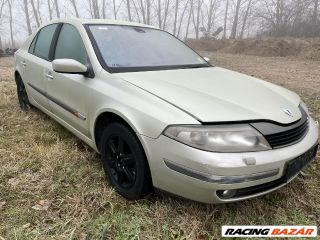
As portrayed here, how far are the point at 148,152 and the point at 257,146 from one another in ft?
2.30

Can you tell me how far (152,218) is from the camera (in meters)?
2.36

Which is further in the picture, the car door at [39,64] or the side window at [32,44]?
the side window at [32,44]

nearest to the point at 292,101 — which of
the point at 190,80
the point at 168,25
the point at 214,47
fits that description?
the point at 190,80

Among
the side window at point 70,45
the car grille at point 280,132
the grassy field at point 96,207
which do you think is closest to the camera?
the car grille at point 280,132

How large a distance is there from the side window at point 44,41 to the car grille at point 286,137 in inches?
105

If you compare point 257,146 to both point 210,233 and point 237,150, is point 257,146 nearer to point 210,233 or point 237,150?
point 237,150

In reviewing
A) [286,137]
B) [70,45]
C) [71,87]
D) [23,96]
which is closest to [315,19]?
[23,96]

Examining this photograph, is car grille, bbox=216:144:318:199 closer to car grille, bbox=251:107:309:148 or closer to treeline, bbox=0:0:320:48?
car grille, bbox=251:107:309:148

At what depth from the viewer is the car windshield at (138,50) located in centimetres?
288

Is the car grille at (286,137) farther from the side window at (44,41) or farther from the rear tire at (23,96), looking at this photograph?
the rear tire at (23,96)

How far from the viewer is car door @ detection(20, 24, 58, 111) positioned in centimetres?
367

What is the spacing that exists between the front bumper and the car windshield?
0.97 metres

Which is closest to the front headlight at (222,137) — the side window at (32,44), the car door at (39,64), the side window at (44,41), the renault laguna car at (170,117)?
the renault laguna car at (170,117)

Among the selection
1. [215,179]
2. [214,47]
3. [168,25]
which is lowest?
[168,25]
